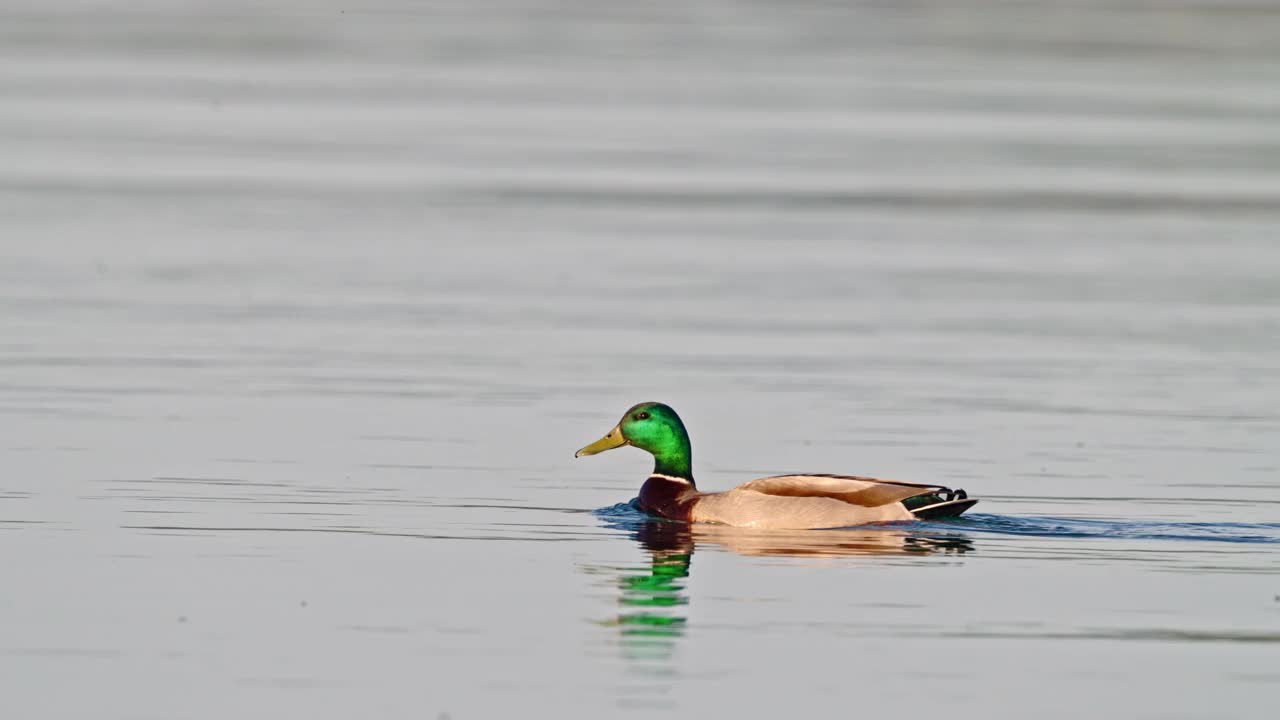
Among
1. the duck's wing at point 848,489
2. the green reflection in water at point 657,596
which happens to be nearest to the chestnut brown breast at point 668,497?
the green reflection in water at point 657,596

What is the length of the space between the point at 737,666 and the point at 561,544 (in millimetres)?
3069

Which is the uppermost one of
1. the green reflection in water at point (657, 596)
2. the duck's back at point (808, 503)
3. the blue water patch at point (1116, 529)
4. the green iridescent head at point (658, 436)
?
the green iridescent head at point (658, 436)

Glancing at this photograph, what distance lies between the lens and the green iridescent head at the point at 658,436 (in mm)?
14555

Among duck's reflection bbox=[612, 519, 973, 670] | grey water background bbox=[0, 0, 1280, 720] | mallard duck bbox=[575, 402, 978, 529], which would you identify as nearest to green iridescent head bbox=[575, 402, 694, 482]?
mallard duck bbox=[575, 402, 978, 529]

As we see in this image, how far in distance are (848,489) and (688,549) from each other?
1.01 metres

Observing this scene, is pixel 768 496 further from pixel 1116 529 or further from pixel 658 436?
pixel 1116 529

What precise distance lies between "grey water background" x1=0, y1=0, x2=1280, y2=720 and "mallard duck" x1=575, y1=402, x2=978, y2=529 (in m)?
0.21

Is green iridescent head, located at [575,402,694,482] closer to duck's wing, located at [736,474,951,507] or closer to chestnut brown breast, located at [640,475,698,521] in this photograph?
chestnut brown breast, located at [640,475,698,521]

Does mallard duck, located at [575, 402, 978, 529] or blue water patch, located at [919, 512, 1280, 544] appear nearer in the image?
blue water patch, located at [919, 512, 1280, 544]

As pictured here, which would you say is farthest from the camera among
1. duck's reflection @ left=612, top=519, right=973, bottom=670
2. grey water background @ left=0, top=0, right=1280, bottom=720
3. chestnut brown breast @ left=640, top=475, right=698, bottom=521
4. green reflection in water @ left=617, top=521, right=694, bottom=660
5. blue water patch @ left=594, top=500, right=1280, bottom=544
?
chestnut brown breast @ left=640, top=475, right=698, bottom=521

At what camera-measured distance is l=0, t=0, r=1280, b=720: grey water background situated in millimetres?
Answer: 9805

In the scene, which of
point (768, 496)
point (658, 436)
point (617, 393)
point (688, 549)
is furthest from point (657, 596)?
point (617, 393)

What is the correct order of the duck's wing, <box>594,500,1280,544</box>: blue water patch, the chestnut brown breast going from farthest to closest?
the chestnut brown breast → the duck's wing → <box>594,500,1280,544</box>: blue water patch

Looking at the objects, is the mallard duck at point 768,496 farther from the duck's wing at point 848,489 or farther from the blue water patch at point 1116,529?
the blue water patch at point 1116,529
